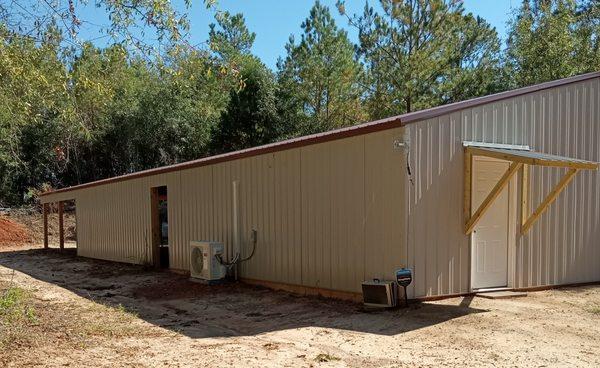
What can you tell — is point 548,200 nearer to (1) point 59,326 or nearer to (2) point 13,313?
(1) point 59,326

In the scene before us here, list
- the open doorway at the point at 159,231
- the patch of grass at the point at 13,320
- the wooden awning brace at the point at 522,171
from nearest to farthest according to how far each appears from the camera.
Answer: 1. the patch of grass at the point at 13,320
2. the wooden awning brace at the point at 522,171
3. the open doorway at the point at 159,231

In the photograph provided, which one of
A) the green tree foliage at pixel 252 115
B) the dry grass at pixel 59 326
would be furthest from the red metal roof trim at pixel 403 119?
the green tree foliage at pixel 252 115

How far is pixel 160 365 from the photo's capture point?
4.85 meters

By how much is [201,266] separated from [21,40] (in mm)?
5663

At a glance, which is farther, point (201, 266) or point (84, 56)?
point (201, 266)

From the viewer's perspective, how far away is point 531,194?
320 inches

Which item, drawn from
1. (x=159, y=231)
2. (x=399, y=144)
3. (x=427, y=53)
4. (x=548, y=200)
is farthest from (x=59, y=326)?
(x=427, y=53)

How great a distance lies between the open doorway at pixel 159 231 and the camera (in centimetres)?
1380

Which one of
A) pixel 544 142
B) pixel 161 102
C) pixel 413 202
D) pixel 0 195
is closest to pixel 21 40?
pixel 413 202


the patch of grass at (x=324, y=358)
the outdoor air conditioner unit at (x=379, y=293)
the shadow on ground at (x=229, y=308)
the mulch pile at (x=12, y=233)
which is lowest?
the mulch pile at (x=12, y=233)

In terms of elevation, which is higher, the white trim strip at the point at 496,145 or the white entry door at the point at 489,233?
the white trim strip at the point at 496,145

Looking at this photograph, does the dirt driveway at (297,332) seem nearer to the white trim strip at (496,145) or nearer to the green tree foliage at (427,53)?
the white trim strip at (496,145)

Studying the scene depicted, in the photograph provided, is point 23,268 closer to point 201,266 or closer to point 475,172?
point 201,266

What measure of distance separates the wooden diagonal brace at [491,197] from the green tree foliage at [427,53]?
13600mm
